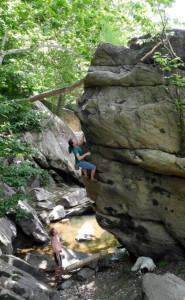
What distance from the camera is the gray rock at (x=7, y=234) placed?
10062 millimetres

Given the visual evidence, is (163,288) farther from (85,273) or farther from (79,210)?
(79,210)

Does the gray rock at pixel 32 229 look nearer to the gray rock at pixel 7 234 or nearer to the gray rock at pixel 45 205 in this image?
the gray rock at pixel 7 234

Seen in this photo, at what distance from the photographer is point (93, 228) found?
47.5ft

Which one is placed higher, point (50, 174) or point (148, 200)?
point (148, 200)

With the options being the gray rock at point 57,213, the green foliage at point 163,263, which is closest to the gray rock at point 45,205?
the gray rock at point 57,213

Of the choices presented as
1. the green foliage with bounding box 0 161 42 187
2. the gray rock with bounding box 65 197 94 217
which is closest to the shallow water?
the gray rock with bounding box 65 197 94 217

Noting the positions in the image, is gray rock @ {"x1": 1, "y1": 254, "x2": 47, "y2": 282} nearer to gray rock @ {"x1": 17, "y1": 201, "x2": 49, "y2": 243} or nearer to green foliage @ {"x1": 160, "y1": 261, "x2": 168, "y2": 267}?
gray rock @ {"x1": 17, "y1": 201, "x2": 49, "y2": 243}

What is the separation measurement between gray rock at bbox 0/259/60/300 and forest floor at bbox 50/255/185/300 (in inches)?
50.1

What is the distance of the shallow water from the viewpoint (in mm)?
12258

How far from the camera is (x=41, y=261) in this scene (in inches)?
421

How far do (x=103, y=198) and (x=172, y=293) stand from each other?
3.80 metres

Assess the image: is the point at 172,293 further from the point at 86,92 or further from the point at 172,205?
the point at 86,92

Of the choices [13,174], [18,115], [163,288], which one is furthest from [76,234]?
[163,288]

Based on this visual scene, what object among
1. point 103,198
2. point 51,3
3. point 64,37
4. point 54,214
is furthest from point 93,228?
point 51,3
